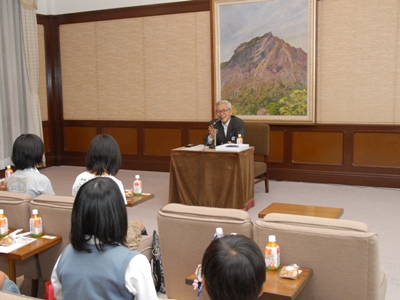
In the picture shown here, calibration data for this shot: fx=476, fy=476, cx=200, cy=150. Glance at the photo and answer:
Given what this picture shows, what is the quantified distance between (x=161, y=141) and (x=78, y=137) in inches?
71.4

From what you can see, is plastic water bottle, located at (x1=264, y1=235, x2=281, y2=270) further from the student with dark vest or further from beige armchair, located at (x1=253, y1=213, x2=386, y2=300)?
the student with dark vest

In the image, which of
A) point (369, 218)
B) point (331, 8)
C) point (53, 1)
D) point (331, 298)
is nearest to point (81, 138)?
point (53, 1)

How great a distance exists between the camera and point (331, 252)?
7.07ft

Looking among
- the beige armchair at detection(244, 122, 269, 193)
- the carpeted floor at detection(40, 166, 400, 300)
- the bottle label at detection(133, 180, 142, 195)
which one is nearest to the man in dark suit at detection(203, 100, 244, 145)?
the beige armchair at detection(244, 122, 269, 193)

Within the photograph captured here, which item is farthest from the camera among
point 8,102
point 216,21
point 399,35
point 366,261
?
point 8,102

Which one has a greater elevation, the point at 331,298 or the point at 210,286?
the point at 210,286

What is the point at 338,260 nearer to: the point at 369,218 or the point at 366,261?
the point at 366,261

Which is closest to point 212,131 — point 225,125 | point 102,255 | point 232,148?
point 225,125

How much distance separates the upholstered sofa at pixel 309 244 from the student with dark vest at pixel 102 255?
0.74 m

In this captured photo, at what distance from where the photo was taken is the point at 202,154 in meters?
5.48

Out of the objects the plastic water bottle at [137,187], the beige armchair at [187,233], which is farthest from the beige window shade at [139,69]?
the beige armchair at [187,233]

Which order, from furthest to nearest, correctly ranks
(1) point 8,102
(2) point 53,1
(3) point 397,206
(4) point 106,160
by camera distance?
(2) point 53,1
(1) point 8,102
(3) point 397,206
(4) point 106,160

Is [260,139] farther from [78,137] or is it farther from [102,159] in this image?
[78,137]

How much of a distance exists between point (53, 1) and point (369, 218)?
22.2 feet
